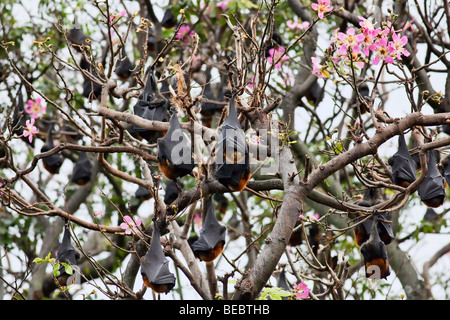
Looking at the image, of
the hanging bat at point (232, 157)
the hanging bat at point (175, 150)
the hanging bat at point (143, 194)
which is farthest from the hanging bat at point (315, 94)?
the hanging bat at point (232, 157)

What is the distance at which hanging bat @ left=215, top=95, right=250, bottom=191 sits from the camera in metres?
4.66

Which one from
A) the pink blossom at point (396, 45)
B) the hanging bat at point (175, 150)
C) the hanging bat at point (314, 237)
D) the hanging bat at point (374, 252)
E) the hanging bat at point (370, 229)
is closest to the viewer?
the hanging bat at point (175, 150)

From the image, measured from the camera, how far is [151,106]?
5.91 m

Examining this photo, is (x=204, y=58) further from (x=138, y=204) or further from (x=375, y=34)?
(x=375, y=34)

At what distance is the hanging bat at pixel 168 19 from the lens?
9.63 meters

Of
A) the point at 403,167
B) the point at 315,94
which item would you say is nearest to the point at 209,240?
the point at 403,167

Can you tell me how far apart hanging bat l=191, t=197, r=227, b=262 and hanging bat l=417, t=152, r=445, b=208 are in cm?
167

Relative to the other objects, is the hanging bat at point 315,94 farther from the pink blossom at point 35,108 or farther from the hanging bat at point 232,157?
the hanging bat at point 232,157

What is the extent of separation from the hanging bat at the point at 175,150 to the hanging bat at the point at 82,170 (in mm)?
4933

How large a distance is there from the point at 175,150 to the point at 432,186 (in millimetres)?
2081

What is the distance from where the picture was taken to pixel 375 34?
5.05 m

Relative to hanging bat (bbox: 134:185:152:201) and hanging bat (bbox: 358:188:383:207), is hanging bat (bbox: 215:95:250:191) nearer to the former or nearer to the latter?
hanging bat (bbox: 358:188:383:207)
